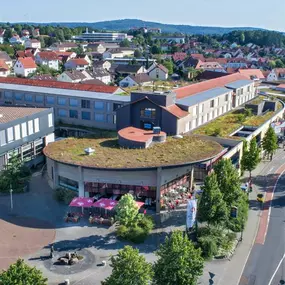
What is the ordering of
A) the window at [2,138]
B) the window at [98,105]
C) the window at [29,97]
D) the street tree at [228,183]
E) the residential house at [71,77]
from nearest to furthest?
the street tree at [228,183]
the window at [2,138]
the window at [98,105]
the window at [29,97]
the residential house at [71,77]

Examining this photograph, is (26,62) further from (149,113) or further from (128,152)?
(128,152)

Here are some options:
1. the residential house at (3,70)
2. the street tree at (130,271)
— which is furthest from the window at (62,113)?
the residential house at (3,70)

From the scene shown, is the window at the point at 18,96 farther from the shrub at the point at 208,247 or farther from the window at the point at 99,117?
the shrub at the point at 208,247

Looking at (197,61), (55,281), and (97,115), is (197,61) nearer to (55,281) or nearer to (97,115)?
(97,115)

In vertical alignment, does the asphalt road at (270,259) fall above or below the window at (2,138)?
below

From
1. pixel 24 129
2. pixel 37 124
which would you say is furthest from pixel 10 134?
pixel 37 124
